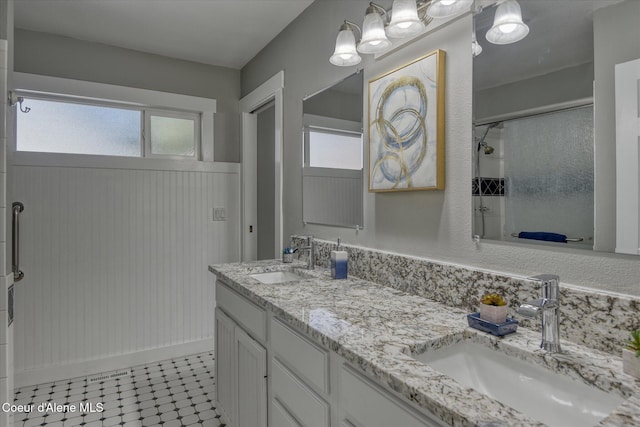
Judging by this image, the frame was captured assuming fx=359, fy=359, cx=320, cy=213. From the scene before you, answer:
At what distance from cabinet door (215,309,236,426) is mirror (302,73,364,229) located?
2.52 ft

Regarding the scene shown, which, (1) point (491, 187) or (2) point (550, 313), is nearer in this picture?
(2) point (550, 313)

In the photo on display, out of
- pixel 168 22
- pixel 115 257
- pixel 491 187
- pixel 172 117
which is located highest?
pixel 168 22

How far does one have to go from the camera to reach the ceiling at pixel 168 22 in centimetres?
217

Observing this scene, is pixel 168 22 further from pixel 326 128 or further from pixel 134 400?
pixel 134 400

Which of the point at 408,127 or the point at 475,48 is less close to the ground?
the point at 475,48

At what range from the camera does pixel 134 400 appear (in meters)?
2.23

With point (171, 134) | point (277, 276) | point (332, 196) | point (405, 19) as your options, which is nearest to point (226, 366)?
point (277, 276)

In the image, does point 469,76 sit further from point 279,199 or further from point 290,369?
point 279,199

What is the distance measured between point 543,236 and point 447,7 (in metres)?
0.79

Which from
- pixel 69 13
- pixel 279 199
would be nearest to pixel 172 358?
pixel 279 199

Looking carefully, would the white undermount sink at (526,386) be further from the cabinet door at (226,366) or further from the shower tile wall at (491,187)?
the cabinet door at (226,366)

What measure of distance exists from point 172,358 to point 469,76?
2854 mm

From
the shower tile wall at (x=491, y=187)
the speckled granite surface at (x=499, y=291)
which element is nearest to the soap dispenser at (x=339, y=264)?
the speckled granite surface at (x=499, y=291)

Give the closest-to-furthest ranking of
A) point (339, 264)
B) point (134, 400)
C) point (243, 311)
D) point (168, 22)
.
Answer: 1. point (243, 311)
2. point (339, 264)
3. point (134, 400)
4. point (168, 22)
